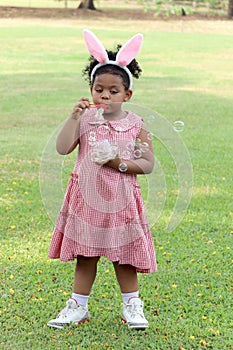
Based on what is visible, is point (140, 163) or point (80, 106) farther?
point (140, 163)

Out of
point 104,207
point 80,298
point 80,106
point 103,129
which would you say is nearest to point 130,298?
point 80,298

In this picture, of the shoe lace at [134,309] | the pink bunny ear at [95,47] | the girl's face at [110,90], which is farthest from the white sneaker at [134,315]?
the pink bunny ear at [95,47]

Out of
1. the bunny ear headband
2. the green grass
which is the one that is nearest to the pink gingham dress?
the bunny ear headband

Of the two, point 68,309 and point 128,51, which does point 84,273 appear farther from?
point 128,51

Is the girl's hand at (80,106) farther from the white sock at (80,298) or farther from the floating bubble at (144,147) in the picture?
the white sock at (80,298)

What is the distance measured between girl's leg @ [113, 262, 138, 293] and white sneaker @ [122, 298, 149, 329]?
0.06m

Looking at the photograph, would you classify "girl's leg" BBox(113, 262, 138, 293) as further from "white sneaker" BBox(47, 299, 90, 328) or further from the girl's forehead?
the girl's forehead

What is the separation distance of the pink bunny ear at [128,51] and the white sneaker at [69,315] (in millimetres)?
1141

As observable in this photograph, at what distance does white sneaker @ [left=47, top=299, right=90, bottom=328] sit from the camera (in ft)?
11.2

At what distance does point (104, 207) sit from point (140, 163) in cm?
25

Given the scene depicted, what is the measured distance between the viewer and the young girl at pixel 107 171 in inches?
126

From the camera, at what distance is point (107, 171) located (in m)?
3.22

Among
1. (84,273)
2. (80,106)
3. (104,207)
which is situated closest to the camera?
(80,106)

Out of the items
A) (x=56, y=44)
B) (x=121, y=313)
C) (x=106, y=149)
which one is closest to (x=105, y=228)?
(x=106, y=149)
